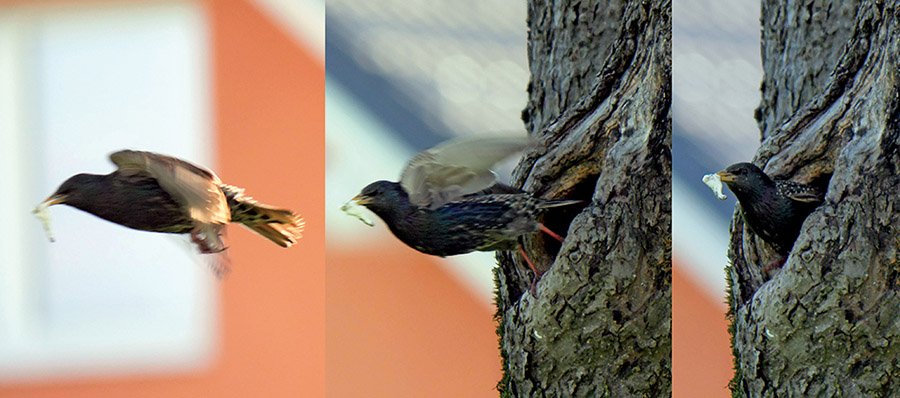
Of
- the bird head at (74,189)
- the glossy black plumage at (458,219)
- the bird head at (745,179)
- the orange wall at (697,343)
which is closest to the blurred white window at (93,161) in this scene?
the bird head at (74,189)

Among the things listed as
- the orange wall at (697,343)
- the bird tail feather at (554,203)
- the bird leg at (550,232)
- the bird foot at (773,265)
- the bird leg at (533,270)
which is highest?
the bird tail feather at (554,203)

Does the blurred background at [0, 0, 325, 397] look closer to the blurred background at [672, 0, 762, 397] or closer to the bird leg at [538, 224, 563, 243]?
the bird leg at [538, 224, 563, 243]

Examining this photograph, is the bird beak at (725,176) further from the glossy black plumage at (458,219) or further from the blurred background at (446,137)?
the glossy black plumage at (458,219)

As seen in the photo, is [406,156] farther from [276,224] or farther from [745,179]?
[745,179]

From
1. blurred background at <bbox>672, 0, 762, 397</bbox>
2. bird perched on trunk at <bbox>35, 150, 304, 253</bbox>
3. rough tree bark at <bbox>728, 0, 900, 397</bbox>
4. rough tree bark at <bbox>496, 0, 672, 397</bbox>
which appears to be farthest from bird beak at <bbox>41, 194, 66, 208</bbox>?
rough tree bark at <bbox>728, 0, 900, 397</bbox>

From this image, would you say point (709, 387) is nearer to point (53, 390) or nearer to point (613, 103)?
point (613, 103)

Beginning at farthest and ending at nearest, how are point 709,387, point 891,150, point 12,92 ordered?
1. point 12,92
2. point 709,387
3. point 891,150

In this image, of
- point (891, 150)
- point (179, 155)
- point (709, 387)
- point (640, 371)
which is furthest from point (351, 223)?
point (891, 150)
